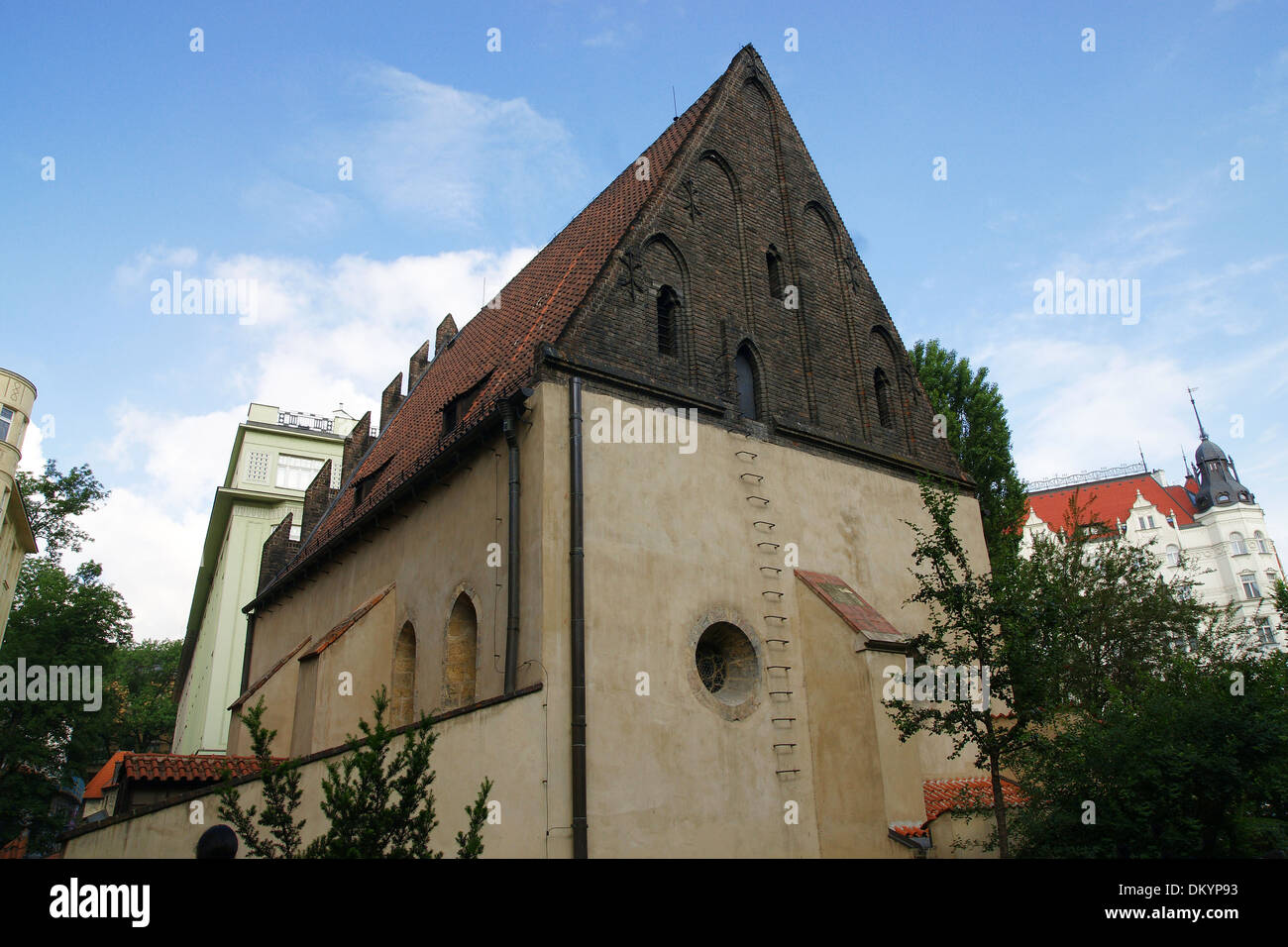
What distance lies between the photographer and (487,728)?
9938mm

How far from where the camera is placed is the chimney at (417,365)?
28.0m

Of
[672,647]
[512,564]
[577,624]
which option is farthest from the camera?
[672,647]

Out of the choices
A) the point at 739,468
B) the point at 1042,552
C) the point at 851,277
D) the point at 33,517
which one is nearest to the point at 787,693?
the point at 739,468

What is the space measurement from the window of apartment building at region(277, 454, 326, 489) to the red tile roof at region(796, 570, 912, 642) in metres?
27.5

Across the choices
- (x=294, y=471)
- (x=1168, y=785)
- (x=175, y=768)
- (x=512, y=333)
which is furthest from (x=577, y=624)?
(x=294, y=471)

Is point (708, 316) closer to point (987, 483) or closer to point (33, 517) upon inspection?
point (987, 483)

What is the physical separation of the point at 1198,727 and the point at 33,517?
118 feet

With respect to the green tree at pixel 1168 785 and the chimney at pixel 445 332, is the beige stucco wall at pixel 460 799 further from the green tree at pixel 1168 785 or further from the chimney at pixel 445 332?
the chimney at pixel 445 332

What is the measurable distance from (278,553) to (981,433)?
19634 mm

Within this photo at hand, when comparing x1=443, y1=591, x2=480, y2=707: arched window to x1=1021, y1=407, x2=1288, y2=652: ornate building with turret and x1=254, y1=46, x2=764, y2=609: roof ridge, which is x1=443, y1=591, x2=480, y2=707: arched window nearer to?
x1=254, y1=46, x2=764, y2=609: roof ridge

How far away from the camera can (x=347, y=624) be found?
14812mm

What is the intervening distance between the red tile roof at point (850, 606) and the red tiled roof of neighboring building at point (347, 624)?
24.1 feet

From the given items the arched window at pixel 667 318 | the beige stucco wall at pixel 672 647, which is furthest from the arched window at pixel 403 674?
the arched window at pixel 667 318

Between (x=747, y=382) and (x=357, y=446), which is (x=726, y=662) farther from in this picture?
(x=357, y=446)
